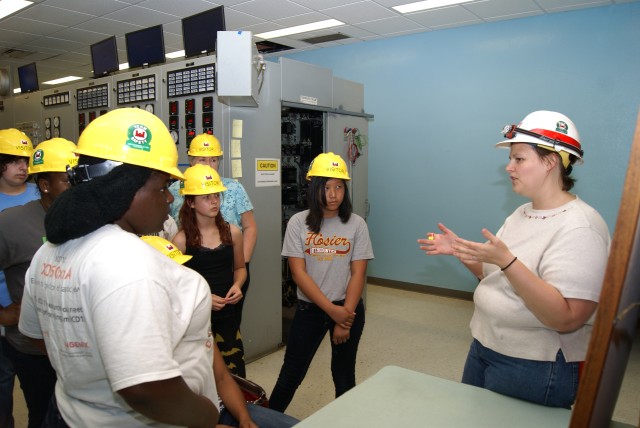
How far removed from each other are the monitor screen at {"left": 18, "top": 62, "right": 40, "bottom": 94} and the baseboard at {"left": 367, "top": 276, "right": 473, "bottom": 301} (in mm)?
5373

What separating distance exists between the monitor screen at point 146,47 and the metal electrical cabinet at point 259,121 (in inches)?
10.1

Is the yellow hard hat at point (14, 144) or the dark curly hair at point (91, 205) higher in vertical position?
the yellow hard hat at point (14, 144)

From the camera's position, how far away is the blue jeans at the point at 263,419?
4.94 ft

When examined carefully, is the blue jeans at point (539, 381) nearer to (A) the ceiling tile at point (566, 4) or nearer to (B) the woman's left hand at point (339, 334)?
(B) the woman's left hand at point (339, 334)

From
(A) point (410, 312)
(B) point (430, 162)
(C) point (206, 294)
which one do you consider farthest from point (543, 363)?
(B) point (430, 162)

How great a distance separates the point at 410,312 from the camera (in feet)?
16.3

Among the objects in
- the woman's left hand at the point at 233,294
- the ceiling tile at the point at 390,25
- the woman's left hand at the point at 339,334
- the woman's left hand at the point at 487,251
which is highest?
the ceiling tile at the point at 390,25

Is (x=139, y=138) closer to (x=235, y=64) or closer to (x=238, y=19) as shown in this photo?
(x=235, y=64)

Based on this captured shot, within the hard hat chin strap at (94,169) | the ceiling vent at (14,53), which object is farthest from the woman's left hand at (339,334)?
the ceiling vent at (14,53)

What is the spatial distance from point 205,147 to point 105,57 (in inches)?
102

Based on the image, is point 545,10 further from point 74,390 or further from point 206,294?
point 74,390

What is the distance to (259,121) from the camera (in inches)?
138

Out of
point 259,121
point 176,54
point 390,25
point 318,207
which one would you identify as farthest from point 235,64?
point 176,54

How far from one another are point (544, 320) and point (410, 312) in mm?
3761
